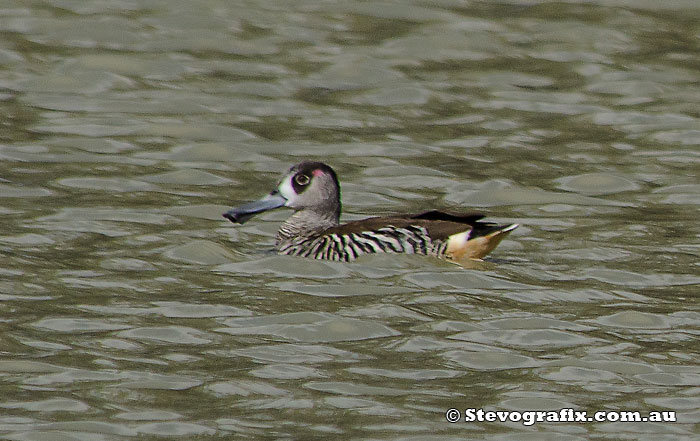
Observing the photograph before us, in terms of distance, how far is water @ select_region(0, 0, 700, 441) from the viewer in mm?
8234

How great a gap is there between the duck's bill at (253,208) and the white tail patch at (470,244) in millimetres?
1312

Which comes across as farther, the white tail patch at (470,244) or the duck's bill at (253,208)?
the duck's bill at (253,208)

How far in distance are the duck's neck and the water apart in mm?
284

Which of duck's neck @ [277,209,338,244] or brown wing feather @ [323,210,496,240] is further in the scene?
duck's neck @ [277,209,338,244]

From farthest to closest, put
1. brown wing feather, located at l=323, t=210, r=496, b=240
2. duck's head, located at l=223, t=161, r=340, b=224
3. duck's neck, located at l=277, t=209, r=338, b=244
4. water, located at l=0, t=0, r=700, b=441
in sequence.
Answer: duck's head, located at l=223, t=161, r=340, b=224, duck's neck, located at l=277, t=209, r=338, b=244, brown wing feather, located at l=323, t=210, r=496, b=240, water, located at l=0, t=0, r=700, b=441

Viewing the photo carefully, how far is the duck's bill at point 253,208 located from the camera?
11.8 m

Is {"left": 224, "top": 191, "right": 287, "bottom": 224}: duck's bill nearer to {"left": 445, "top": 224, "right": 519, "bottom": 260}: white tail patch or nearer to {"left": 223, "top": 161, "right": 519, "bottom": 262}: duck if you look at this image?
{"left": 223, "top": 161, "right": 519, "bottom": 262}: duck

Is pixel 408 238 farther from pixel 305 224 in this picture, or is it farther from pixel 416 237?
pixel 305 224

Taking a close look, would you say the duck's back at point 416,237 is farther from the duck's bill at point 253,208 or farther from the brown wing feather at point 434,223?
the duck's bill at point 253,208

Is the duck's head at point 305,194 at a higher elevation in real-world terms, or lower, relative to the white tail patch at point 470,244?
higher

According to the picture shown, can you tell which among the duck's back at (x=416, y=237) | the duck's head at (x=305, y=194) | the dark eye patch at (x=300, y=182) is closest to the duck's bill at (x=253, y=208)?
the duck's head at (x=305, y=194)

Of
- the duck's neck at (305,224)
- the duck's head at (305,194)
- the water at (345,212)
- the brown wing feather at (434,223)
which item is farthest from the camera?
the duck's head at (305,194)

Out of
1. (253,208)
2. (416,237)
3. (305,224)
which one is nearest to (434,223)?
(416,237)

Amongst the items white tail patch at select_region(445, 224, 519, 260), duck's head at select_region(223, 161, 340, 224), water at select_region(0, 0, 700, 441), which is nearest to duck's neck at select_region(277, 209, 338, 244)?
duck's head at select_region(223, 161, 340, 224)
